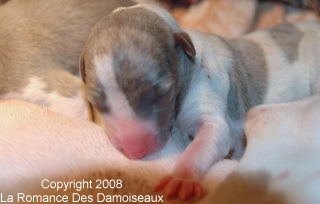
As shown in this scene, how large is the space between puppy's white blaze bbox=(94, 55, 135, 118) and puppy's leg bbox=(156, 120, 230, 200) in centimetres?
18

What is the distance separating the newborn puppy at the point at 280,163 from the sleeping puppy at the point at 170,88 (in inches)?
4.6

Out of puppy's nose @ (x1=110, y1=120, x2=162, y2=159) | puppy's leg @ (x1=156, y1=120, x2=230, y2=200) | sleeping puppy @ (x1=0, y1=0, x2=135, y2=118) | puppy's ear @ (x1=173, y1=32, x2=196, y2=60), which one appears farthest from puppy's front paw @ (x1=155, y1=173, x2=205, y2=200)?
sleeping puppy @ (x1=0, y1=0, x2=135, y2=118)

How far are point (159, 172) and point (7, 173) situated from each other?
0.35 metres

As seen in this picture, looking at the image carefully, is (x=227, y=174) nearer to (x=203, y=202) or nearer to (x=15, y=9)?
(x=203, y=202)

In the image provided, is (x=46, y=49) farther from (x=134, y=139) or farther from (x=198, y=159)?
(x=198, y=159)

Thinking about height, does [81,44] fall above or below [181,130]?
above

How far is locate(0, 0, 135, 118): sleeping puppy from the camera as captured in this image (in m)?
1.74

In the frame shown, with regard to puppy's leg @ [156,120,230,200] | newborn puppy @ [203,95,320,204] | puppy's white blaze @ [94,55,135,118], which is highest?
puppy's white blaze @ [94,55,135,118]

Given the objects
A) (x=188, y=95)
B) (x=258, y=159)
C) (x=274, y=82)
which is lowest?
(x=274, y=82)

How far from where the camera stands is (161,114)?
145cm

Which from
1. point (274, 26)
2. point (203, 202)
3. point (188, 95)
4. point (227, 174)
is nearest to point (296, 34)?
point (274, 26)

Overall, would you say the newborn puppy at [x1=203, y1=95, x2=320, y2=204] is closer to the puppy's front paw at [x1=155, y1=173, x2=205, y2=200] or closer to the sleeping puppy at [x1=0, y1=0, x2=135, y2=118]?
the puppy's front paw at [x1=155, y1=173, x2=205, y2=200]

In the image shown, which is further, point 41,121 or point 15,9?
point 15,9

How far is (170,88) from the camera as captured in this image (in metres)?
1.46
